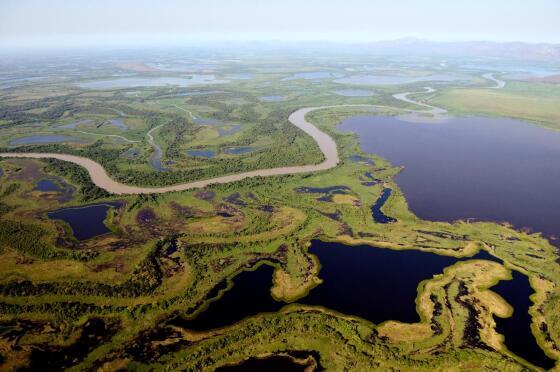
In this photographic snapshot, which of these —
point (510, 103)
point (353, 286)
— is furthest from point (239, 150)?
point (510, 103)

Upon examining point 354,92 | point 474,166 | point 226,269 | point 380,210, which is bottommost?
point 226,269

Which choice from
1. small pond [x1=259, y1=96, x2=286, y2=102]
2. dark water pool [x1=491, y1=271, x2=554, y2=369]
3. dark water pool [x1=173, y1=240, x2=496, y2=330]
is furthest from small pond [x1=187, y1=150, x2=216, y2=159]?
small pond [x1=259, y1=96, x2=286, y2=102]

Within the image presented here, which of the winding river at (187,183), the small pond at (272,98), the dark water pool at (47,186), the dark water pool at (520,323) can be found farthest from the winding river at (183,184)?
the small pond at (272,98)

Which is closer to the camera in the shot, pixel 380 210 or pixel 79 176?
pixel 380 210

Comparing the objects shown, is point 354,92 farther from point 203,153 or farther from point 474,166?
point 203,153

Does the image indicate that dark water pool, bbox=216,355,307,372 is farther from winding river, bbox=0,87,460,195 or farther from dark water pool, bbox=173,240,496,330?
winding river, bbox=0,87,460,195

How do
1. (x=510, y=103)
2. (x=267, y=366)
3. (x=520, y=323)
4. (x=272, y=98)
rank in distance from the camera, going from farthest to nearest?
(x=272, y=98) < (x=510, y=103) < (x=520, y=323) < (x=267, y=366)
